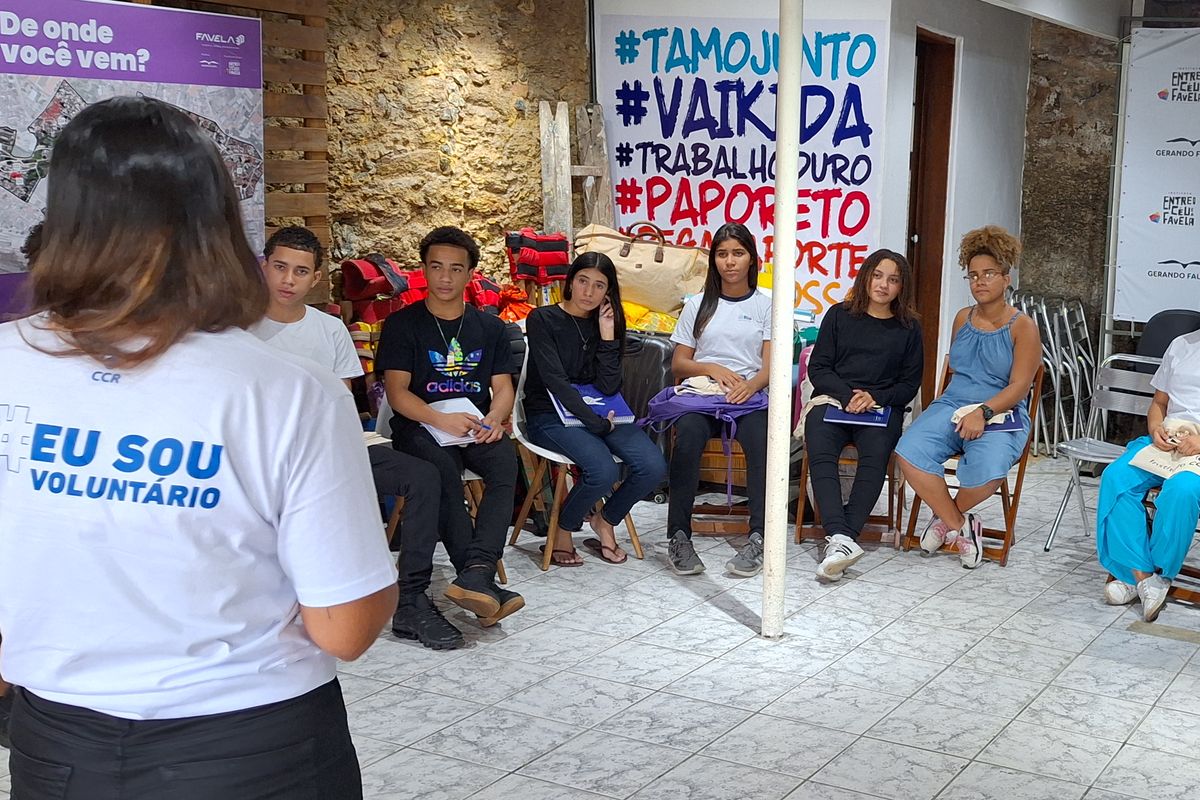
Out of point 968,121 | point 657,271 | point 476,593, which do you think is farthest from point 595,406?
point 968,121

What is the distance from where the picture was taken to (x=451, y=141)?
20.4 ft

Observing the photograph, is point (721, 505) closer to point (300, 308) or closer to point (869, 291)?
point (869, 291)

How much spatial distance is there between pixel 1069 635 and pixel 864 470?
1096 millimetres

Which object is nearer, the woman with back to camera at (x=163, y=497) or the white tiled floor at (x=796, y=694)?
the woman with back to camera at (x=163, y=497)

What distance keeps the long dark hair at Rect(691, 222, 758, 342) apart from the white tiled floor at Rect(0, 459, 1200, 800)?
1.05m

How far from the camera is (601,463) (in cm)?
477

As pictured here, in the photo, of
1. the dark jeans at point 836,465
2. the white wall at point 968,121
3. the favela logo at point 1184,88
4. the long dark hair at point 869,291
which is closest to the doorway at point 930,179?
the white wall at point 968,121

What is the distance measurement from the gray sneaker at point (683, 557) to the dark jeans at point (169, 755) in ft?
11.5

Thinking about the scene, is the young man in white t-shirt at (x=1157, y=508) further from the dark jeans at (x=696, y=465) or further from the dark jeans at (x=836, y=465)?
the dark jeans at (x=696, y=465)

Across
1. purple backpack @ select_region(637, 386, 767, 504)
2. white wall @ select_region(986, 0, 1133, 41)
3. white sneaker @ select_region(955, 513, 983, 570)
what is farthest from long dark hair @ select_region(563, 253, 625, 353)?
white wall @ select_region(986, 0, 1133, 41)

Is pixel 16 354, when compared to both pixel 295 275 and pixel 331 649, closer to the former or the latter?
pixel 331 649

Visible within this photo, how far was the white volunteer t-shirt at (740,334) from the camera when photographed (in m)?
5.33

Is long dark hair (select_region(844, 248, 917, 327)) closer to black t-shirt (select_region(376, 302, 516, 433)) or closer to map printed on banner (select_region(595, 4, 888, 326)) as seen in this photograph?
map printed on banner (select_region(595, 4, 888, 326))

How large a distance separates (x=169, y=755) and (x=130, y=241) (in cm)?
54
